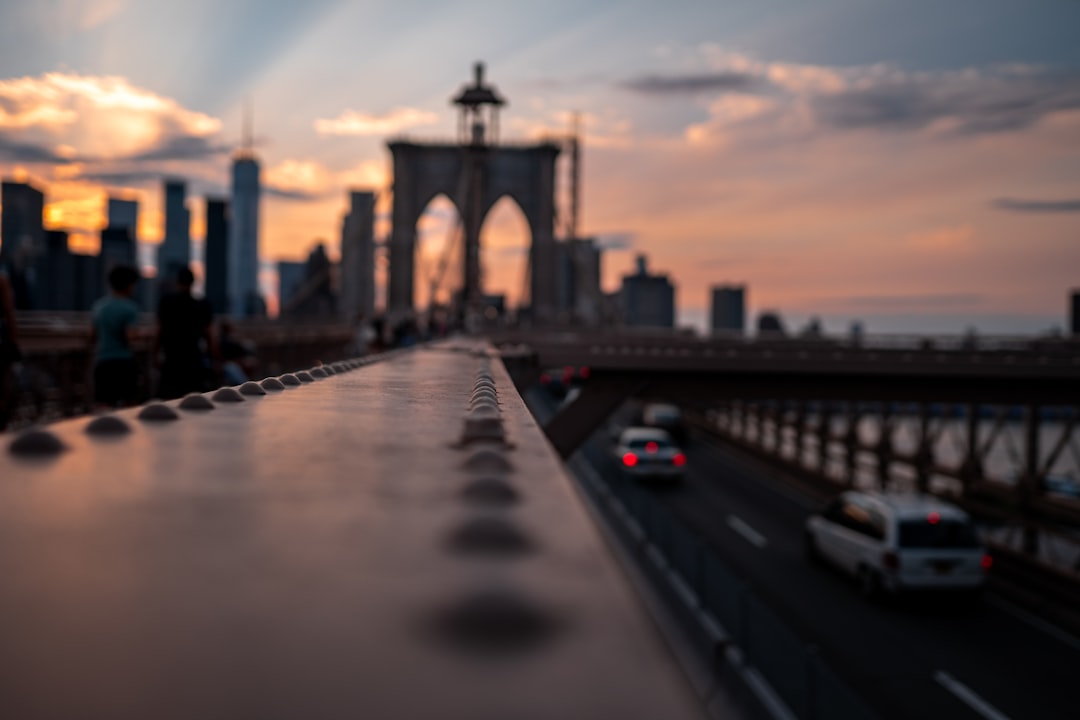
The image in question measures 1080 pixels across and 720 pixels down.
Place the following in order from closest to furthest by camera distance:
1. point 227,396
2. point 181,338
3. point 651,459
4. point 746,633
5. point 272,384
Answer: point 227,396 < point 272,384 < point 181,338 < point 746,633 < point 651,459

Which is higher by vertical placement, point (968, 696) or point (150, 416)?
point (150, 416)

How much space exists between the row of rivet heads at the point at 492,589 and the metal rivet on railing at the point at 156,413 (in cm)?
106

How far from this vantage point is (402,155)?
5647cm

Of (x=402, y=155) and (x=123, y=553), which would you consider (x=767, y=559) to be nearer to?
(x=123, y=553)

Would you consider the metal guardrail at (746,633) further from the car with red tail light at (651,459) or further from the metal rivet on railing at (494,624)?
the car with red tail light at (651,459)

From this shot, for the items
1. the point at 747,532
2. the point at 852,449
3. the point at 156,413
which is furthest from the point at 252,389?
the point at 852,449

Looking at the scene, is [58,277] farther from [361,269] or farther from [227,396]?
[227,396]

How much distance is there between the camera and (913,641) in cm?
1505

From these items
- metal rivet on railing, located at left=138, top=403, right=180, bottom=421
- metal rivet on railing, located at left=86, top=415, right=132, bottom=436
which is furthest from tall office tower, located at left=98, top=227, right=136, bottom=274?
metal rivet on railing, located at left=86, top=415, right=132, bottom=436

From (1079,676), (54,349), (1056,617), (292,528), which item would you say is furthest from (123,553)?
(1056,617)

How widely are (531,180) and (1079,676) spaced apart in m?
46.9

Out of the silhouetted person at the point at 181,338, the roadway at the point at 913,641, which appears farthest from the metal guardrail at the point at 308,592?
the roadway at the point at 913,641

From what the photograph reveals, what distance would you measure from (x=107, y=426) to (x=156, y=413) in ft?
1.04

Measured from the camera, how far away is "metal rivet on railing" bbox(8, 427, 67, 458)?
2.09m
